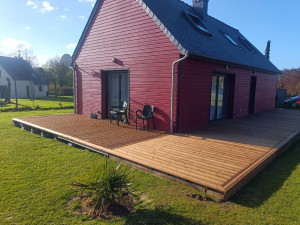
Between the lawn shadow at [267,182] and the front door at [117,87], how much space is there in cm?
606

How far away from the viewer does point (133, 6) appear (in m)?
8.26

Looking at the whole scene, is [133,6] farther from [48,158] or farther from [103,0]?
[48,158]

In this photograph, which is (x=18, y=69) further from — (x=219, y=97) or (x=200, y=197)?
(x=200, y=197)

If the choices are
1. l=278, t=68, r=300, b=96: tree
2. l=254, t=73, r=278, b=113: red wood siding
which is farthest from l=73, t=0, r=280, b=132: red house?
l=278, t=68, r=300, b=96: tree

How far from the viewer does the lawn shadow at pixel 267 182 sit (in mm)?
3350

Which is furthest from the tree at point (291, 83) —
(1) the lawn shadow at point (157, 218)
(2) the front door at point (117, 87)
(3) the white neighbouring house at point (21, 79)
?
(3) the white neighbouring house at point (21, 79)

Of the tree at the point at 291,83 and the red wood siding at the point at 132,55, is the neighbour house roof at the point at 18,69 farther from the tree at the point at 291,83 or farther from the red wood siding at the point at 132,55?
the tree at the point at 291,83

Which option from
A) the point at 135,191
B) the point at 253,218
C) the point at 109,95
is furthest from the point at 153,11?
the point at 253,218

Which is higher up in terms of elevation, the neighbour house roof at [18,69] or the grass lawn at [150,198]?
the neighbour house roof at [18,69]

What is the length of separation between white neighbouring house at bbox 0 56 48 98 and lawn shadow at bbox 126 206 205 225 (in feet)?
113

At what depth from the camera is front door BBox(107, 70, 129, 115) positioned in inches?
364

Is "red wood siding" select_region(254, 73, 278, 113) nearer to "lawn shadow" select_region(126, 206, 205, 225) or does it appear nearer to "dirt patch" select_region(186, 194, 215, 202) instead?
"dirt patch" select_region(186, 194, 215, 202)

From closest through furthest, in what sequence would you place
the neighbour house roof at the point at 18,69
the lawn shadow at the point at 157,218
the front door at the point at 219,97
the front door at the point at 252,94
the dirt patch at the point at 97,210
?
1. the lawn shadow at the point at 157,218
2. the dirt patch at the point at 97,210
3. the front door at the point at 219,97
4. the front door at the point at 252,94
5. the neighbour house roof at the point at 18,69

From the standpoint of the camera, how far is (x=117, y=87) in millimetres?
9633
